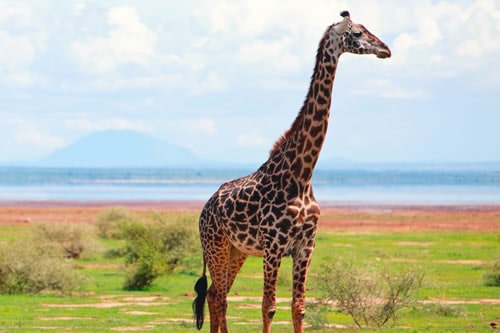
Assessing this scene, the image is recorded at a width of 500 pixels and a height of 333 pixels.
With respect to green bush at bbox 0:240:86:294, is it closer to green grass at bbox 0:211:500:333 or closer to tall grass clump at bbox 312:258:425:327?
green grass at bbox 0:211:500:333

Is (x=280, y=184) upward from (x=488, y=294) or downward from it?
upward

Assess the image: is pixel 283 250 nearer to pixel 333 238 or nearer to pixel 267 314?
pixel 267 314

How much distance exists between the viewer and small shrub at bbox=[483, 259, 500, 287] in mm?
29094

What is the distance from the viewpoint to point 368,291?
19453mm

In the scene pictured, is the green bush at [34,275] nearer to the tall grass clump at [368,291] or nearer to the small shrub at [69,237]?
the tall grass clump at [368,291]

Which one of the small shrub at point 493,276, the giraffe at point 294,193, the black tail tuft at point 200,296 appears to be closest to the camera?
the giraffe at point 294,193

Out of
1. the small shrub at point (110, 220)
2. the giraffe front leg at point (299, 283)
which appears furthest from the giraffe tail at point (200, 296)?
the small shrub at point (110, 220)

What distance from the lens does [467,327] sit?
18672 mm

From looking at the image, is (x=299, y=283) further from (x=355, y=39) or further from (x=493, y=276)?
(x=493, y=276)

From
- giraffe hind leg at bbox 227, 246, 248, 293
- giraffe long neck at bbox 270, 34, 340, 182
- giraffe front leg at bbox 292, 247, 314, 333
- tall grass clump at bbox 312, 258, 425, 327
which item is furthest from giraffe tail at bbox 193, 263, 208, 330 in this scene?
tall grass clump at bbox 312, 258, 425, 327

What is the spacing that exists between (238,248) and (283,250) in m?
1.13

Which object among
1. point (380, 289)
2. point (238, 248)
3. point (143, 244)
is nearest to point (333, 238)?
point (143, 244)

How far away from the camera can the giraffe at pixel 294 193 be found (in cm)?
1198

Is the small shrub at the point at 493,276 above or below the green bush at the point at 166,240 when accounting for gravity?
→ below
